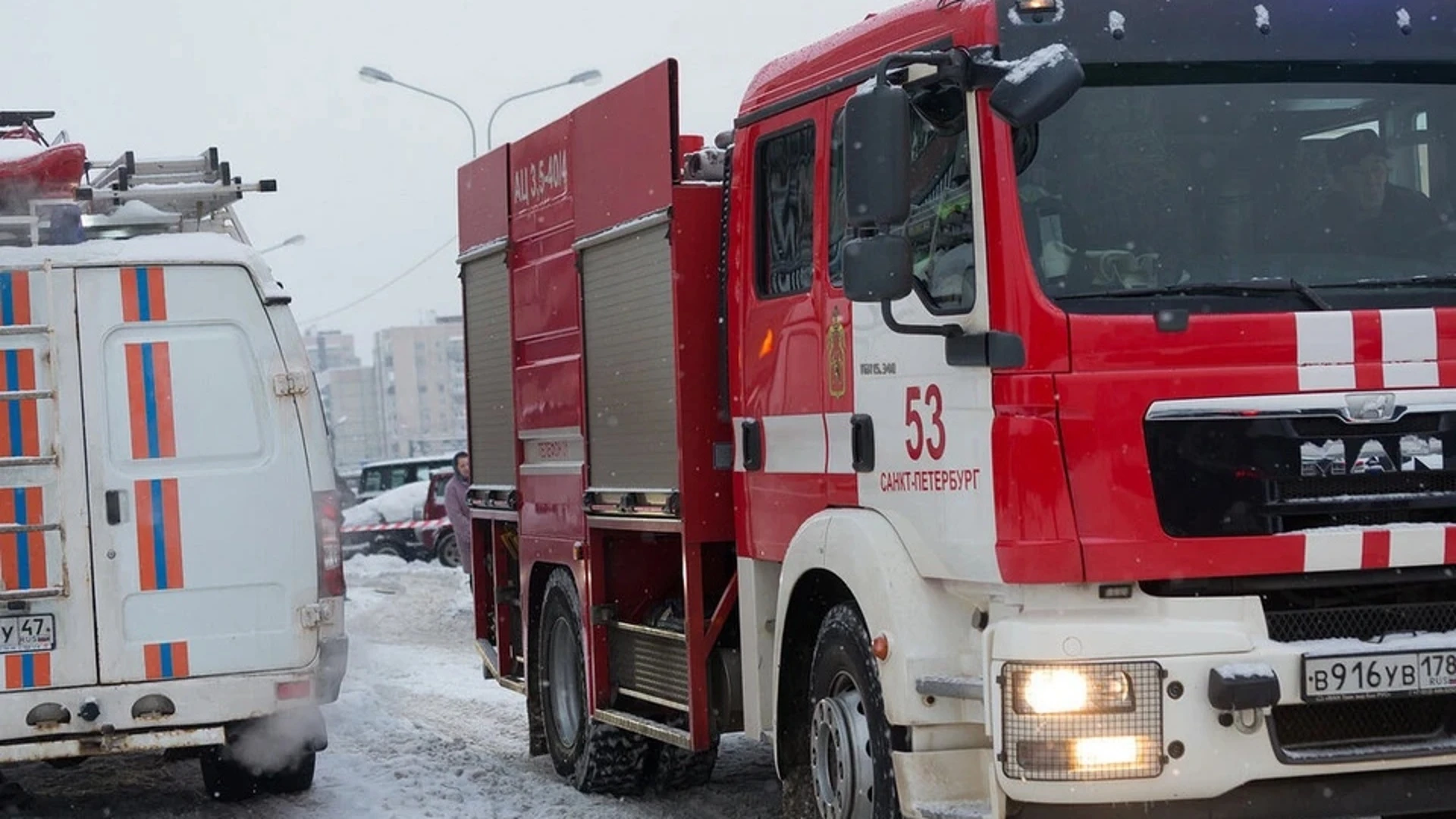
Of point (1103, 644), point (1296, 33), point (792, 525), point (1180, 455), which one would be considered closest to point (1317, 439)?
point (1180, 455)

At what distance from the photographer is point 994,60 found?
19.3ft

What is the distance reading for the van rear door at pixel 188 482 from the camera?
28.5 ft

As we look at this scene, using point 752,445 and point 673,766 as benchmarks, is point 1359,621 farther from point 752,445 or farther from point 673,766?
point 673,766

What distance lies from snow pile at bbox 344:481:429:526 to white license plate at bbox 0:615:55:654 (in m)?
25.0

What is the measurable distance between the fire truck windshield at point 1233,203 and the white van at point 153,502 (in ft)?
13.5

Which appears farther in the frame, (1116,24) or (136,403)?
(136,403)

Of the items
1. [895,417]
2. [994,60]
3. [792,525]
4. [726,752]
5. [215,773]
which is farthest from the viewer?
[726,752]

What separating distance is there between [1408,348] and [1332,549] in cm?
59

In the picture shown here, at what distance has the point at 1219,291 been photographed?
18.9ft

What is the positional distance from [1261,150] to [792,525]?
2150 mm

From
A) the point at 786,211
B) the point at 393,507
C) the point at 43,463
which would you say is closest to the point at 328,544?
the point at 43,463

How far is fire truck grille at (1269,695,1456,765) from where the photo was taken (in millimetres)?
5664

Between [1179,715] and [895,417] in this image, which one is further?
[895,417]

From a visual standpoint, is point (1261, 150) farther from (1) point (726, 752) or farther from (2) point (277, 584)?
(1) point (726, 752)
